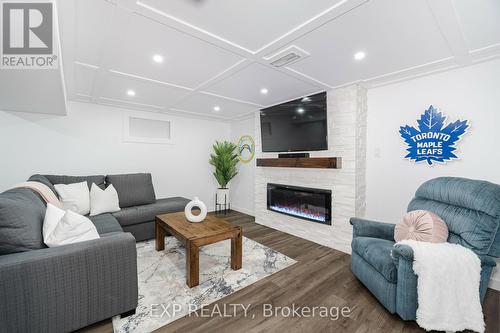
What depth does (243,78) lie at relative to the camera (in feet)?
8.54

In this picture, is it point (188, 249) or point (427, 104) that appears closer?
point (188, 249)

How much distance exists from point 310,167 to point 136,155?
11.0 ft

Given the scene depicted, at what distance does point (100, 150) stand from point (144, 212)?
5.20 feet

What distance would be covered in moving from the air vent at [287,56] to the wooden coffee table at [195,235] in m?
1.89

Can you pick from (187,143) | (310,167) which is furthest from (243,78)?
(187,143)

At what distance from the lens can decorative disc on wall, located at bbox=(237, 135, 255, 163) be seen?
488cm

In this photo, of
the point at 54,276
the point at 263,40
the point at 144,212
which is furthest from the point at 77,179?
the point at 263,40

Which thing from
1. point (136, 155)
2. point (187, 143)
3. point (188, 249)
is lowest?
point (188, 249)

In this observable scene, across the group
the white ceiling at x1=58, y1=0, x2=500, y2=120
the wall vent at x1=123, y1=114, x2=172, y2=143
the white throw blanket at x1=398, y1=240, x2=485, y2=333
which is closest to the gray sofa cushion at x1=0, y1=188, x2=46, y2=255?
the white ceiling at x1=58, y1=0, x2=500, y2=120

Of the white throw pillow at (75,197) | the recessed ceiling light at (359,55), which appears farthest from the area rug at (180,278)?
the recessed ceiling light at (359,55)

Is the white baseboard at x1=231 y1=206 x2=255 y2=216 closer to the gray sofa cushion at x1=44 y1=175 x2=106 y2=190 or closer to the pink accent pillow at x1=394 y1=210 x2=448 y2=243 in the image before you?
the gray sofa cushion at x1=44 y1=175 x2=106 y2=190

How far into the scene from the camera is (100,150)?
379cm

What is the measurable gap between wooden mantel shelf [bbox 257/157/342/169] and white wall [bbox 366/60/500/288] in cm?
54

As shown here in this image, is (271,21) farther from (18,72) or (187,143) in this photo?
(187,143)
